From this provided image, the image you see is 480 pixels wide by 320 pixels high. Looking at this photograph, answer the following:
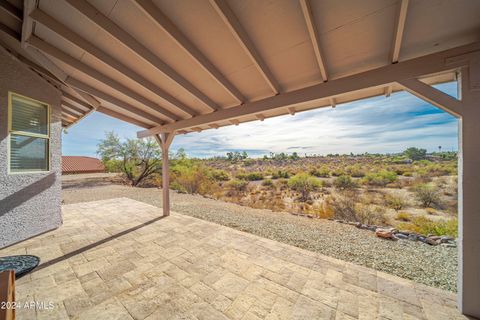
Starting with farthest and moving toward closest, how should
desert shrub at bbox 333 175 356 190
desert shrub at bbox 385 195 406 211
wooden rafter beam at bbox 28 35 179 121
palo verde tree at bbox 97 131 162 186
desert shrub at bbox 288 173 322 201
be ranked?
palo verde tree at bbox 97 131 162 186 → desert shrub at bbox 333 175 356 190 → desert shrub at bbox 288 173 322 201 → desert shrub at bbox 385 195 406 211 → wooden rafter beam at bbox 28 35 179 121

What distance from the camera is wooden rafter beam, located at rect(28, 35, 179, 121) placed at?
234cm

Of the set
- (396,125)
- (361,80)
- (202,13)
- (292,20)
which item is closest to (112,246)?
(202,13)

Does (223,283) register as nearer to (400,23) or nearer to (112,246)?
(112,246)

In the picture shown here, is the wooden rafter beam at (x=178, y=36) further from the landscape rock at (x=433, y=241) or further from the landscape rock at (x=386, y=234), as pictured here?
the landscape rock at (x=433, y=241)

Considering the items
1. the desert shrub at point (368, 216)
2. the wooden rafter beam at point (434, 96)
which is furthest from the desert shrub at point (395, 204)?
the wooden rafter beam at point (434, 96)

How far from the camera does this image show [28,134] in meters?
3.33

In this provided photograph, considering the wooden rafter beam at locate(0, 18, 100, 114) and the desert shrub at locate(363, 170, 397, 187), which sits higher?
the wooden rafter beam at locate(0, 18, 100, 114)

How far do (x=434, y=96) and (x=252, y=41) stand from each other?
81.6 inches

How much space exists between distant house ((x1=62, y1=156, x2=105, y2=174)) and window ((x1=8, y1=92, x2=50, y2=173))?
19.3m

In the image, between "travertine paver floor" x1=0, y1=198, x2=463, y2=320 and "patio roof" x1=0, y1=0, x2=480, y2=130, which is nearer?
"patio roof" x1=0, y1=0, x2=480, y2=130

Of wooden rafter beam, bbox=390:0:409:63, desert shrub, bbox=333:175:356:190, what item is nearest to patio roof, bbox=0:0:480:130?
wooden rafter beam, bbox=390:0:409:63

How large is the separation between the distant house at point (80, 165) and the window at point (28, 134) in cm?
1927

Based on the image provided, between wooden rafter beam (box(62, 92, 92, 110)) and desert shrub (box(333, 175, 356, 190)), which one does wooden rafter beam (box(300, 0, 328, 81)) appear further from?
desert shrub (box(333, 175, 356, 190))

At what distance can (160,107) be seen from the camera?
402 cm
